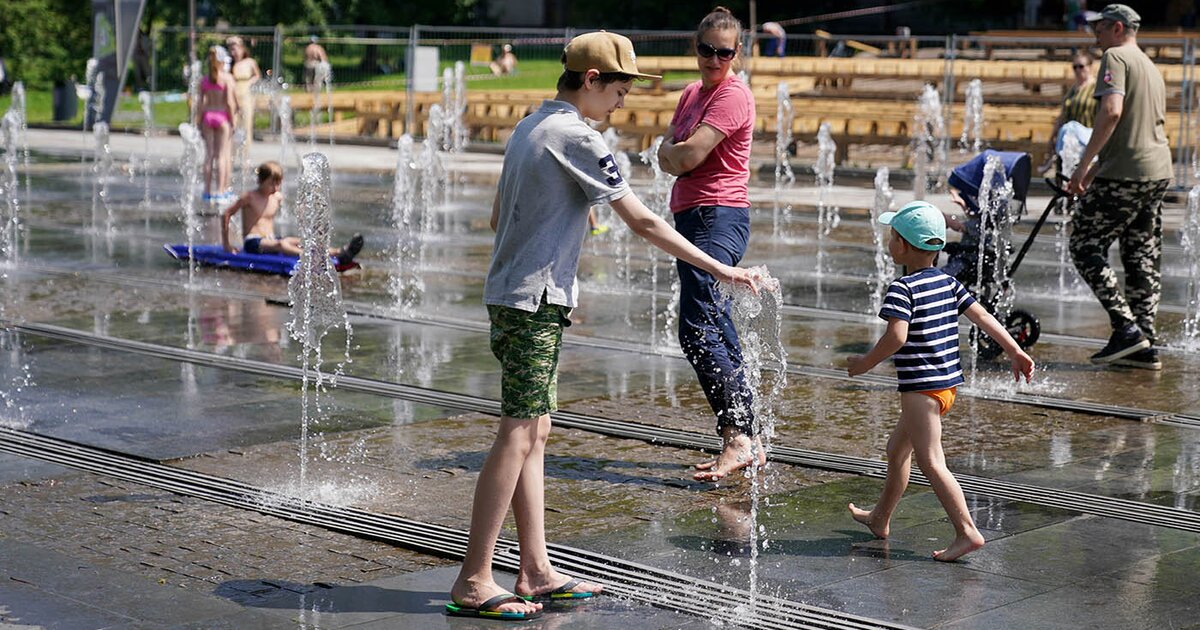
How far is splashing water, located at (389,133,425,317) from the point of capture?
11.9 m

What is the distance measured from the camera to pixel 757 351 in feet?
22.3

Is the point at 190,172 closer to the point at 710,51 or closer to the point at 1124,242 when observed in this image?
the point at 1124,242

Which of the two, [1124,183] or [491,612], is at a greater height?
[1124,183]

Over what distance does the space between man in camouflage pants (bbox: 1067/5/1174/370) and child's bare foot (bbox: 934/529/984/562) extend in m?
4.04

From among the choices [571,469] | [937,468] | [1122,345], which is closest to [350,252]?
[1122,345]

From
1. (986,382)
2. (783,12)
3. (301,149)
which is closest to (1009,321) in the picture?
(986,382)

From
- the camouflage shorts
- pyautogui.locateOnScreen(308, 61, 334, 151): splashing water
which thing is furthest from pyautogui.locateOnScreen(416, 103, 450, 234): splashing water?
the camouflage shorts

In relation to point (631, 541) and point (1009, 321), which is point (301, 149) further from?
point (631, 541)

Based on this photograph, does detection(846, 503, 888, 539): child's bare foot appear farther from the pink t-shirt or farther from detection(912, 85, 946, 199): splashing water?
detection(912, 85, 946, 199): splashing water

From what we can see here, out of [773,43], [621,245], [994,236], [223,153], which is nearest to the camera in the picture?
[994,236]

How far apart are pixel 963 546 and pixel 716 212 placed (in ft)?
6.21

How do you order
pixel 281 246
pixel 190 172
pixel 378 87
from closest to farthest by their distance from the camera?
pixel 281 246, pixel 190 172, pixel 378 87

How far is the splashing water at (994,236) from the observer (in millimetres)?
9406

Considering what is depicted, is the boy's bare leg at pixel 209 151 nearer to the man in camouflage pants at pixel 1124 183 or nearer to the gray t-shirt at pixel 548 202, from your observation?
the man in camouflage pants at pixel 1124 183
